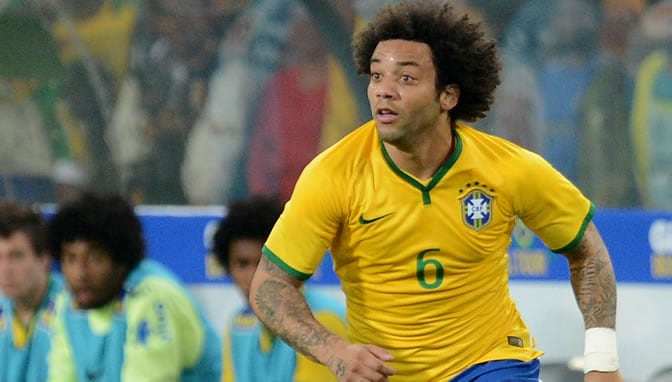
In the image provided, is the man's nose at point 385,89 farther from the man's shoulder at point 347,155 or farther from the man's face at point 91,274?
the man's face at point 91,274

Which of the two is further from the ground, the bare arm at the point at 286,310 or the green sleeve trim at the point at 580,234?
the green sleeve trim at the point at 580,234

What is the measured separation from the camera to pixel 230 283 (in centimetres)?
765

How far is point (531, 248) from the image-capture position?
286 inches

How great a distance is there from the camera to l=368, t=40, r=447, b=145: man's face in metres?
4.45

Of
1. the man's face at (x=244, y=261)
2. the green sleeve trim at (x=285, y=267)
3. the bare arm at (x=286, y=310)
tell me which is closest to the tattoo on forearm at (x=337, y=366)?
the bare arm at (x=286, y=310)

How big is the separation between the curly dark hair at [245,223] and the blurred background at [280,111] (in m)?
0.68

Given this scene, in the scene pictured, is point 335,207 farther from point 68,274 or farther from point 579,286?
point 68,274

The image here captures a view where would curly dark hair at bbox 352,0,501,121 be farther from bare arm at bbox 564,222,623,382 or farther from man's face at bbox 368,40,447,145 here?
bare arm at bbox 564,222,623,382

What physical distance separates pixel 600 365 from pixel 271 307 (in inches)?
39.2

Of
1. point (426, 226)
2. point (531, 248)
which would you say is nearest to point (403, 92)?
point (426, 226)

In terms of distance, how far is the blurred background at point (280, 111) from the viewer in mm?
7203

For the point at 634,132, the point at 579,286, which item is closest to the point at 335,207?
the point at 579,286

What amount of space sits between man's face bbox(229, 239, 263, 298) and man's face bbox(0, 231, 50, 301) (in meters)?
1.10

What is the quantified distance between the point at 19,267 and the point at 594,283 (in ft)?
11.5
